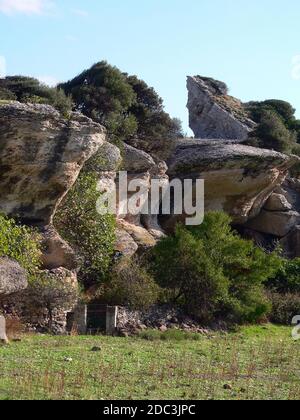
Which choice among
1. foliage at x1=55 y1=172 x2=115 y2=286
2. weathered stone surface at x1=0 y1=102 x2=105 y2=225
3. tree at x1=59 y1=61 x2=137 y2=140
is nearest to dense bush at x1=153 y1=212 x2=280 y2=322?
foliage at x1=55 y1=172 x2=115 y2=286

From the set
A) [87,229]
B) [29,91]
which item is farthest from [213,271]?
[29,91]

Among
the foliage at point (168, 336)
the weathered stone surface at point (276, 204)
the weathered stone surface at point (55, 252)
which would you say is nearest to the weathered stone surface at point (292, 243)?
the weathered stone surface at point (276, 204)

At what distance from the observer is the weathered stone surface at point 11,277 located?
20167mm

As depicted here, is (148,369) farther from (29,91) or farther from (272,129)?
(272,129)

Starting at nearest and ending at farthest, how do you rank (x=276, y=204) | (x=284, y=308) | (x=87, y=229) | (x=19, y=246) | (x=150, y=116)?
(x=19, y=246)
(x=87, y=229)
(x=284, y=308)
(x=150, y=116)
(x=276, y=204)

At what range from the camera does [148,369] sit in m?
14.8

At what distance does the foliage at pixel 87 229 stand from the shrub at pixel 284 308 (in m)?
7.46

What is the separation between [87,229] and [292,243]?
17398 mm

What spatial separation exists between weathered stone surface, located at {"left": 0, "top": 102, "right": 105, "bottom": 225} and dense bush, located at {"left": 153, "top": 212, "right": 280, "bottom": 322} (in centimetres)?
466

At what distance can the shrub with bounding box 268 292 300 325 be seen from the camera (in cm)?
3037

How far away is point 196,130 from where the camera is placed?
166 ft

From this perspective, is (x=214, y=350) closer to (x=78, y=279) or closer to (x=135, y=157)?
(x=78, y=279)

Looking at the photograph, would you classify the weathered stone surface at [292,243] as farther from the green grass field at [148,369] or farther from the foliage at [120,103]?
the green grass field at [148,369]

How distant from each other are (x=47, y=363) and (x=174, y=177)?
22216 mm
